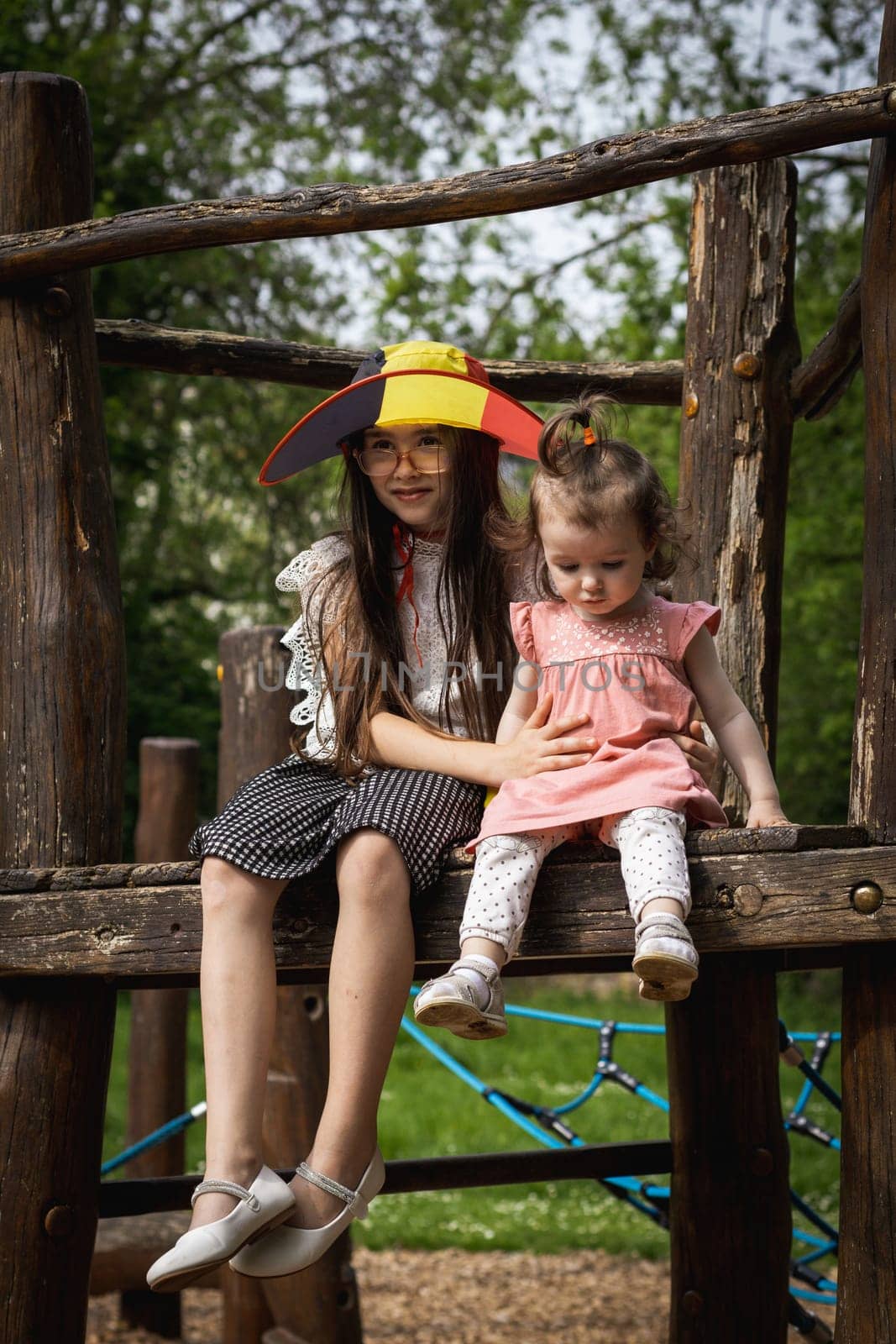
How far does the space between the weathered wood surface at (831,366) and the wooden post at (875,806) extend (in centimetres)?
82

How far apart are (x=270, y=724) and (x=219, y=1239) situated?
222 centimetres

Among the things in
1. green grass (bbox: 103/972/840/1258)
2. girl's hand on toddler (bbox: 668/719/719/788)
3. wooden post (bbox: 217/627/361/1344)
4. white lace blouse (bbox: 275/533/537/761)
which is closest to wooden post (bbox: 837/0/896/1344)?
girl's hand on toddler (bbox: 668/719/719/788)

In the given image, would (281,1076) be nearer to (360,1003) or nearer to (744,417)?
(360,1003)

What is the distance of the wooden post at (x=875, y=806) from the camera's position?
7.59 ft

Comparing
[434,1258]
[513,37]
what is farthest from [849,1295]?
[513,37]

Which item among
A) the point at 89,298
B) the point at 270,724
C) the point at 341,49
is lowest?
the point at 270,724

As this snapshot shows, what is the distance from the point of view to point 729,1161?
325cm

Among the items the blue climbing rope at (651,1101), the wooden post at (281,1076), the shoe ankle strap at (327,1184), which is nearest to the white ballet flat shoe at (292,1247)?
the shoe ankle strap at (327,1184)

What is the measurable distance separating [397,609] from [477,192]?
87 cm

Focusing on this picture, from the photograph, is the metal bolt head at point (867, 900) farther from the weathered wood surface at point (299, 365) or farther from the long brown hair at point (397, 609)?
the weathered wood surface at point (299, 365)

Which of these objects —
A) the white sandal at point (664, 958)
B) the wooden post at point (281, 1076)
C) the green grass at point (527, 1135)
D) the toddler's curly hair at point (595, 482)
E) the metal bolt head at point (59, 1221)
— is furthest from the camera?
the green grass at point (527, 1135)

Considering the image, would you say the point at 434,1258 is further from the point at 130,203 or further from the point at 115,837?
the point at 130,203

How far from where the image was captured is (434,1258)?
589cm

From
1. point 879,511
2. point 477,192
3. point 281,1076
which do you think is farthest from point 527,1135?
point 477,192
